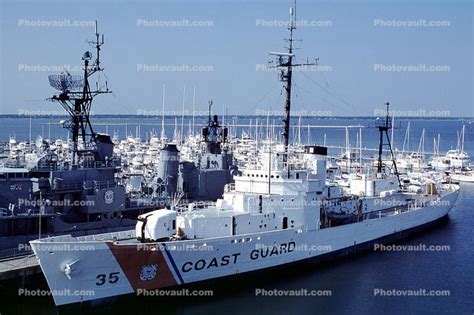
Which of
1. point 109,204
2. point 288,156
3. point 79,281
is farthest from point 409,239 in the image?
point 79,281

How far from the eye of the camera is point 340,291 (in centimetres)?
1962

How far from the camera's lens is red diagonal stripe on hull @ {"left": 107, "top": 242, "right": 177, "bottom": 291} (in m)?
16.7

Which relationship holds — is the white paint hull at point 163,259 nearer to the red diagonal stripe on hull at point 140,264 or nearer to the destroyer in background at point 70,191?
the red diagonal stripe on hull at point 140,264

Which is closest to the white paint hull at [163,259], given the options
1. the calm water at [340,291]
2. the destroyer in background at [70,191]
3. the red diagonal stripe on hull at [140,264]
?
the red diagonal stripe on hull at [140,264]

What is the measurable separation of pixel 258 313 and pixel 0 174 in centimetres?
994

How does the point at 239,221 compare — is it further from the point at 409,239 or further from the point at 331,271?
the point at 409,239

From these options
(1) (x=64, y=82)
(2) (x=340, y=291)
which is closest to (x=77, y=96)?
(1) (x=64, y=82)

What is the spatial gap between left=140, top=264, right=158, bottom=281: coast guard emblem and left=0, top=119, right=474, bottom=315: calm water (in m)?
0.76

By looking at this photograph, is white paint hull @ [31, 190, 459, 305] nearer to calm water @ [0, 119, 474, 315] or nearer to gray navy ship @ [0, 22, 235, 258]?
calm water @ [0, 119, 474, 315]

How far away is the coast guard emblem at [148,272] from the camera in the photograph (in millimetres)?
17266

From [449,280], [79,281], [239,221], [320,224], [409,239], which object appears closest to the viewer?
[79,281]

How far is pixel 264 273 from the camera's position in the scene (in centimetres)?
2022

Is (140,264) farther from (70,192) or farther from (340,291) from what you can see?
(340,291)

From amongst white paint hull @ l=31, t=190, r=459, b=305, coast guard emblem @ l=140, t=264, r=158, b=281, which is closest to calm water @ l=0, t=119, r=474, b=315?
white paint hull @ l=31, t=190, r=459, b=305
